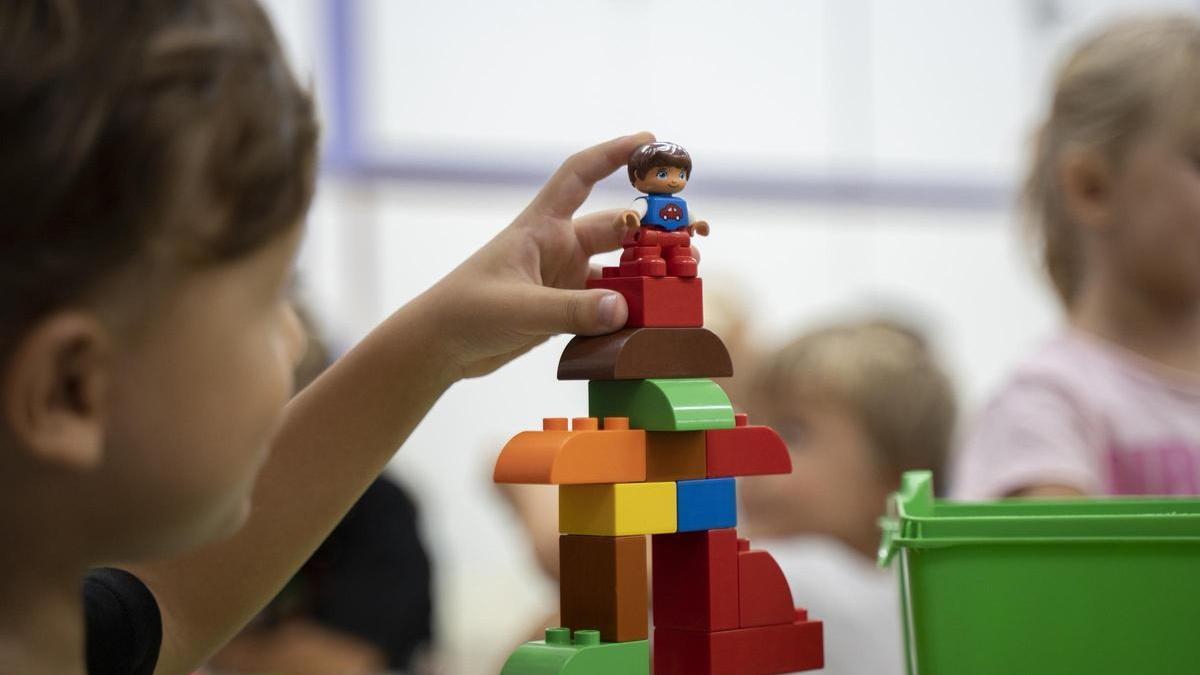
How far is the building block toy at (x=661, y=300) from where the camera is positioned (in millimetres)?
628

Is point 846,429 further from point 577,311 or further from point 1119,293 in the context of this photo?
point 577,311

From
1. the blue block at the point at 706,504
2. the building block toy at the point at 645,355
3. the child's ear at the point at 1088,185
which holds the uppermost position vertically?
the child's ear at the point at 1088,185

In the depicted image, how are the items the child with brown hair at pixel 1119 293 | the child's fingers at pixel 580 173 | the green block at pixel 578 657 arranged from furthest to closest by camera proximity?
the child with brown hair at pixel 1119 293, the child's fingers at pixel 580 173, the green block at pixel 578 657

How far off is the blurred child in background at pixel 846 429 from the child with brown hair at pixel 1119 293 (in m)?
0.27

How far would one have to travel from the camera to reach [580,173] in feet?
2.30

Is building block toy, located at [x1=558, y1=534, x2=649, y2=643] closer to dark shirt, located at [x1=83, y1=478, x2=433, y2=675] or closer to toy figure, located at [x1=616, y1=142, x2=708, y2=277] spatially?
toy figure, located at [x1=616, y1=142, x2=708, y2=277]

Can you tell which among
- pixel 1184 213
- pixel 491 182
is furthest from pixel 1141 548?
pixel 491 182

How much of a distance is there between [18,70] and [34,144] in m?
0.02

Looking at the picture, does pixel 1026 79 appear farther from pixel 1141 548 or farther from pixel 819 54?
pixel 1141 548

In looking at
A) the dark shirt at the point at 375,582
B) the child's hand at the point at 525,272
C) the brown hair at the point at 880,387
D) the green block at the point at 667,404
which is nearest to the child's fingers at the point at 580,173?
the child's hand at the point at 525,272

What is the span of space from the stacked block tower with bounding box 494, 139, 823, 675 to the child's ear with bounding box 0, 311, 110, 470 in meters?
0.21

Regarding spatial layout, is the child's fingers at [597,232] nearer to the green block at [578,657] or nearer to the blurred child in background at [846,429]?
the green block at [578,657]

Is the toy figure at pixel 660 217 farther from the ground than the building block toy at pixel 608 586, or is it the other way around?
the toy figure at pixel 660 217

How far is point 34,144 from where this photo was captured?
1.35ft
